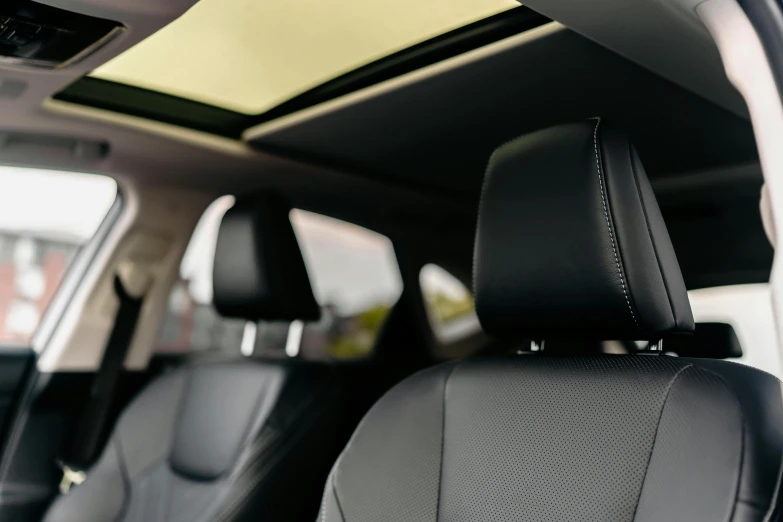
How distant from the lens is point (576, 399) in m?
1.32

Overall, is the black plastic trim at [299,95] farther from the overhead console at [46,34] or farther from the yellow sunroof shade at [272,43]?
the overhead console at [46,34]

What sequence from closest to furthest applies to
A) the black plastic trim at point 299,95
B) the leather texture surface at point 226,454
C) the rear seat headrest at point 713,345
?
the rear seat headrest at point 713,345 → the black plastic trim at point 299,95 → the leather texture surface at point 226,454

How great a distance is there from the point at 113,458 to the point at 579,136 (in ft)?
5.96

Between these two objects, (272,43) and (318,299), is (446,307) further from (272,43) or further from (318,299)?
(272,43)

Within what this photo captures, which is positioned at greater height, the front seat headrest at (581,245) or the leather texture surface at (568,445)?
the front seat headrest at (581,245)

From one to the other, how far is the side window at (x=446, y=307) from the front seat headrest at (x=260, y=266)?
147 centimetres

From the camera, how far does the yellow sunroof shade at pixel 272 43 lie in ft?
6.03

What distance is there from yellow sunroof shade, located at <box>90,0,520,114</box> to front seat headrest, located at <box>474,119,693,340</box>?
546mm

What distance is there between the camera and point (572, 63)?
1946 mm

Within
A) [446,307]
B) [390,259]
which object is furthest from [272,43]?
[446,307]

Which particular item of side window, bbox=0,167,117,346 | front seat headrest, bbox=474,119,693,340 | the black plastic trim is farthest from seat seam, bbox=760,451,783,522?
side window, bbox=0,167,117,346

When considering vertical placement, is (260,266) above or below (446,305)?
above

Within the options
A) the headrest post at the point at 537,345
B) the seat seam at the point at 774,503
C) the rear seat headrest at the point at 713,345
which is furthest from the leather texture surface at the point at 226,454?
the seat seam at the point at 774,503

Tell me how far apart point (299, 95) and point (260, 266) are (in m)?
0.56
